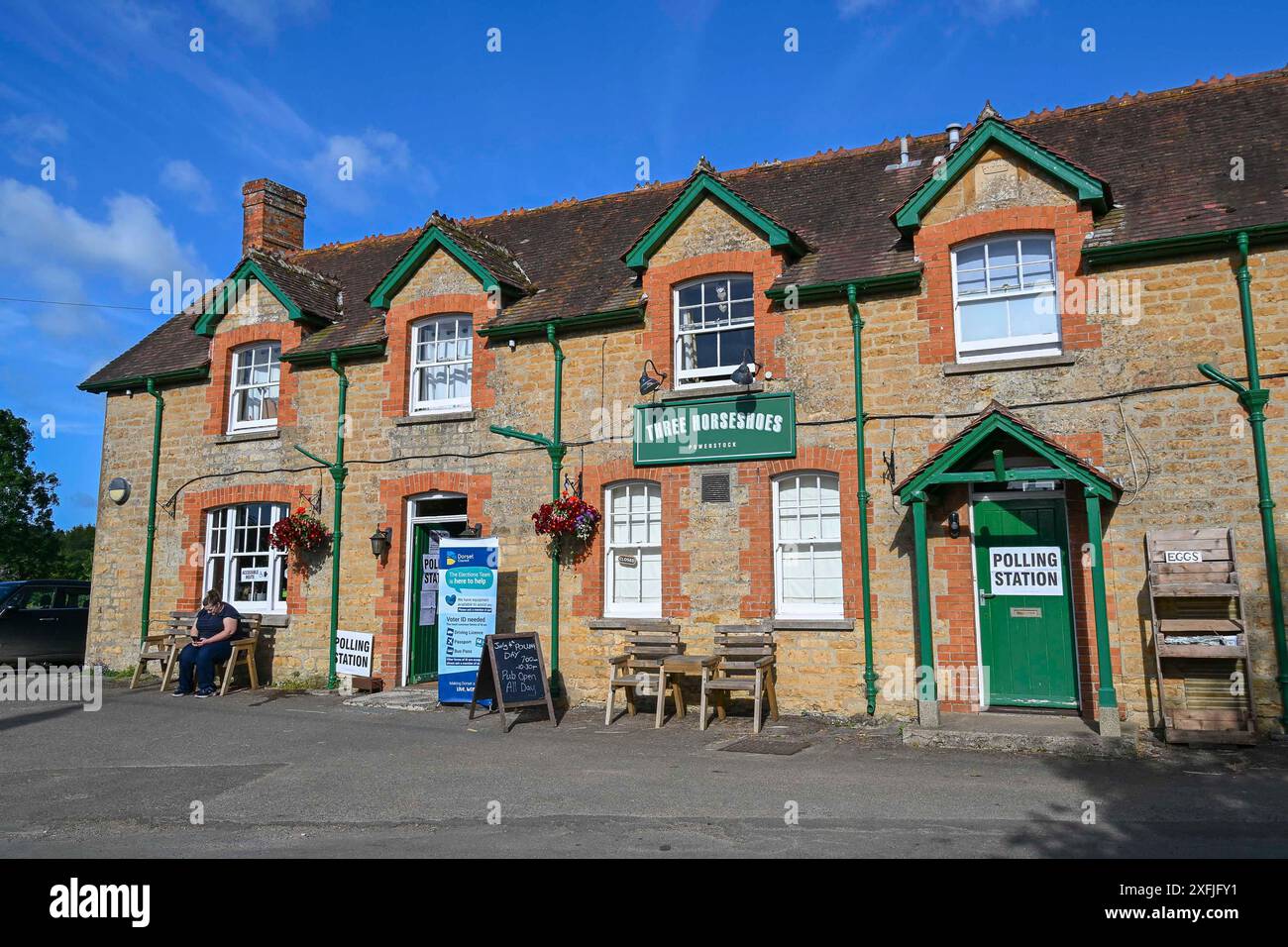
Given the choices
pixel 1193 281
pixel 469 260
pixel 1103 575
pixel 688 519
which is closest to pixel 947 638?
pixel 1103 575

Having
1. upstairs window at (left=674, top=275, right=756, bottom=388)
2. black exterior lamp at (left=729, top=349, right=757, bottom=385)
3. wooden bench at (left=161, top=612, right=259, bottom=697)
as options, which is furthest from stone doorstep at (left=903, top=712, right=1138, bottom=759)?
wooden bench at (left=161, top=612, right=259, bottom=697)

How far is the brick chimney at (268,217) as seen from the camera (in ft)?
62.6

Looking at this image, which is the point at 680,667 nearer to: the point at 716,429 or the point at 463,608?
the point at 716,429

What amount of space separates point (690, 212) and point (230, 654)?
9583 millimetres

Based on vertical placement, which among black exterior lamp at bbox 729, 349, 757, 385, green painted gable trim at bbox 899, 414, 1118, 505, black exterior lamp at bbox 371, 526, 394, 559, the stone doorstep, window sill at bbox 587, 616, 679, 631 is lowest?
the stone doorstep

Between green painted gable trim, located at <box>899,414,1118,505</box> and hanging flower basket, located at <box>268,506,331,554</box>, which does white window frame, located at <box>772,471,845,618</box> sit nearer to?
green painted gable trim, located at <box>899,414,1118,505</box>

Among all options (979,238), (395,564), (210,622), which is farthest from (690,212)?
(210,622)

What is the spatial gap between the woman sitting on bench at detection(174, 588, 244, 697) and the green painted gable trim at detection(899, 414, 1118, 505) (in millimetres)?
10212

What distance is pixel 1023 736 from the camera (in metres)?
9.73

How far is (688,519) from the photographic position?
12.8 m

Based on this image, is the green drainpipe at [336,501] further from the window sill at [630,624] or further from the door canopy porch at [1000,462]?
the door canopy porch at [1000,462]

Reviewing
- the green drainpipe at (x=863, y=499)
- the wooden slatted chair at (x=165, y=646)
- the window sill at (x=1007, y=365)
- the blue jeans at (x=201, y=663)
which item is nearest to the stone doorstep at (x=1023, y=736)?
the green drainpipe at (x=863, y=499)

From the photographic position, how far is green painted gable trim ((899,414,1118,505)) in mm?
10148

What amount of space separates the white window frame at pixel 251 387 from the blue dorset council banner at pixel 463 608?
17.0 feet
